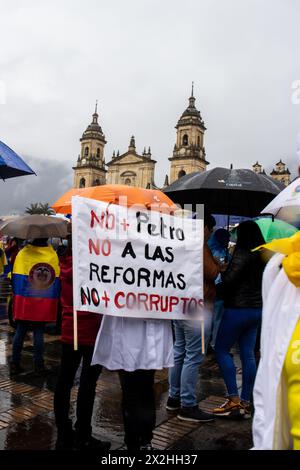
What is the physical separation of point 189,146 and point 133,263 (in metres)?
59.7

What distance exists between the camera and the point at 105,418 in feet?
12.6

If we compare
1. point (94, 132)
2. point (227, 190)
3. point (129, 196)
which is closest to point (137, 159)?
point (94, 132)

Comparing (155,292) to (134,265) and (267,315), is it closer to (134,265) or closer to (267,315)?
(134,265)

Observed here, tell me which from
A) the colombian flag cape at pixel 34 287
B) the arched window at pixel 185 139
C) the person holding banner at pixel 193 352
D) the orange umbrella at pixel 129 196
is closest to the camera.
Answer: the orange umbrella at pixel 129 196

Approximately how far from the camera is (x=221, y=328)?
13.0ft

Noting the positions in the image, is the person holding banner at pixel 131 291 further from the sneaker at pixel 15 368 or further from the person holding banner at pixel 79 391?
the sneaker at pixel 15 368

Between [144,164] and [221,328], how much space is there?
6217 cm

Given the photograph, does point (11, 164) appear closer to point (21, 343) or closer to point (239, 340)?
point (21, 343)

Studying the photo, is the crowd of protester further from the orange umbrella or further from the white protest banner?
the orange umbrella

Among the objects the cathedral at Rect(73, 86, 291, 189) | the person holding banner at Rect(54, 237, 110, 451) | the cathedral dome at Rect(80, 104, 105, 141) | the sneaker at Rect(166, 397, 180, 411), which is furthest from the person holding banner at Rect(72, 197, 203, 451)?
the cathedral dome at Rect(80, 104, 105, 141)

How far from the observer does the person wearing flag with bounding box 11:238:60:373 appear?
5.11 m

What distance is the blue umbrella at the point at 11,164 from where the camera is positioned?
4145mm

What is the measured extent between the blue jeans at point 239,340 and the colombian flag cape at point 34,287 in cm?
217

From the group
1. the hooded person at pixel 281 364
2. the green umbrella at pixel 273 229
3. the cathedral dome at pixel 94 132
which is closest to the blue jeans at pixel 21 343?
the green umbrella at pixel 273 229
